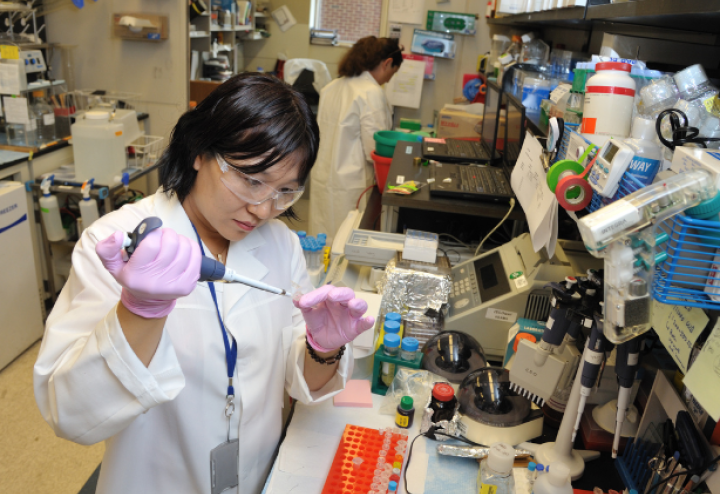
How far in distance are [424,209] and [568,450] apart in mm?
1274

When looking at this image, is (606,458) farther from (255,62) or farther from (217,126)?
(255,62)

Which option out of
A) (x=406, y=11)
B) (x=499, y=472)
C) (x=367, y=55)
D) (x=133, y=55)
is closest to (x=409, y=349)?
(x=499, y=472)

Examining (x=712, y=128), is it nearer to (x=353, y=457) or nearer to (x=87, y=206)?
(x=353, y=457)

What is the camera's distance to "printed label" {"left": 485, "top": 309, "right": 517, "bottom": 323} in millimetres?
1593

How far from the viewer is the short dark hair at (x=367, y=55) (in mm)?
3631

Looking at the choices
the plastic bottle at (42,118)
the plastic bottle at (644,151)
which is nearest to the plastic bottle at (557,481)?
the plastic bottle at (644,151)

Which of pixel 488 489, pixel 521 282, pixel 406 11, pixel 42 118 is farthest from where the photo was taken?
pixel 406 11

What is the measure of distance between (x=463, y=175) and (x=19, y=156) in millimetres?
2303

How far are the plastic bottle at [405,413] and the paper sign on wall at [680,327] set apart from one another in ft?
2.05

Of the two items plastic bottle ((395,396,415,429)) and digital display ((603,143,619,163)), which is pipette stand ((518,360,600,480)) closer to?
plastic bottle ((395,396,415,429))

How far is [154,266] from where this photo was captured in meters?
0.76

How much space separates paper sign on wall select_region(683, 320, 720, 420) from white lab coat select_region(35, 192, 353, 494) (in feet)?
2.43

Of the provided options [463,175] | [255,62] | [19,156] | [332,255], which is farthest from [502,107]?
[255,62]

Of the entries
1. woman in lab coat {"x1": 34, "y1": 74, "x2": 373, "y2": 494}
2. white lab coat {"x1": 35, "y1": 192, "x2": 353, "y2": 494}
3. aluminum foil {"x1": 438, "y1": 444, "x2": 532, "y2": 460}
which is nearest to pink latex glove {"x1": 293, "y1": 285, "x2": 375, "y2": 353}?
woman in lab coat {"x1": 34, "y1": 74, "x2": 373, "y2": 494}
